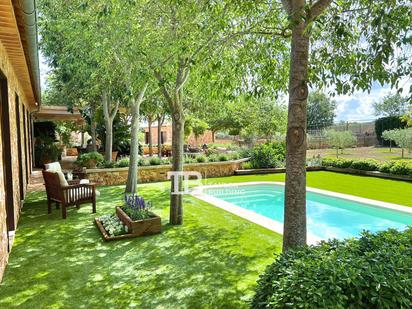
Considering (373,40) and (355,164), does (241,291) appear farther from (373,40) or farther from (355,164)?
(355,164)

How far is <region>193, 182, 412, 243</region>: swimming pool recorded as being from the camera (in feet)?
25.8

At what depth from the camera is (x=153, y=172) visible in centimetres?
1346

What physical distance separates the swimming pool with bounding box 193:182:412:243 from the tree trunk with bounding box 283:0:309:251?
230cm

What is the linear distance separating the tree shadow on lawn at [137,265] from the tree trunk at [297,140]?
0.98 m

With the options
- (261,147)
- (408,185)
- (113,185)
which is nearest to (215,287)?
(113,185)

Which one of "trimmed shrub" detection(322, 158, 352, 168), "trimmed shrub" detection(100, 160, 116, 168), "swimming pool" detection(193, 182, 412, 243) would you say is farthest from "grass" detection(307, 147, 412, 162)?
"trimmed shrub" detection(100, 160, 116, 168)

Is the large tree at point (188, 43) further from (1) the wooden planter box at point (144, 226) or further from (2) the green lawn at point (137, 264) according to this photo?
(2) the green lawn at point (137, 264)

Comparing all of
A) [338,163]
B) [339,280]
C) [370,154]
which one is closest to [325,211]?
[338,163]

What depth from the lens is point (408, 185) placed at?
12.1 meters

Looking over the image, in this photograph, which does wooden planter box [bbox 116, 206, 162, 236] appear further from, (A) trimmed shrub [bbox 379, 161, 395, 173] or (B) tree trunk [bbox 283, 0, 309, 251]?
(A) trimmed shrub [bbox 379, 161, 395, 173]

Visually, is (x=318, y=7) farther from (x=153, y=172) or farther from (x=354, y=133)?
(x=354, y=133)

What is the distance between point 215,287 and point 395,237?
212 cm

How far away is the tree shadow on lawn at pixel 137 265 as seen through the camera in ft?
12.8

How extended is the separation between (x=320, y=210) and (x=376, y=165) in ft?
21.8
